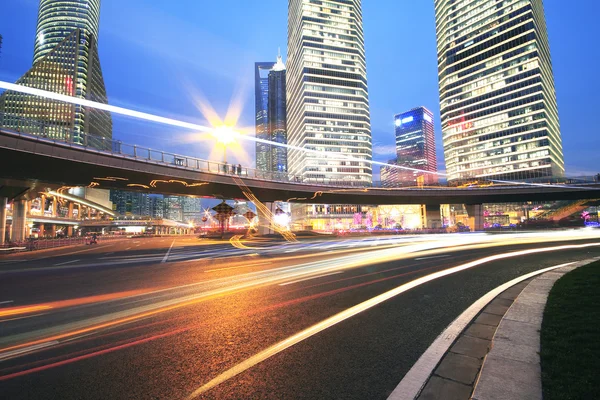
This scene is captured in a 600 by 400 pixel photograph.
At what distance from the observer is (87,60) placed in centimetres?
16888

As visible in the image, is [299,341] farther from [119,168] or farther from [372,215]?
[372,215]

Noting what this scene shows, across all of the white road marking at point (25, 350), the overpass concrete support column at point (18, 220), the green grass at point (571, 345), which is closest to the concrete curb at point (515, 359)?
the green grass at point (571, 345)

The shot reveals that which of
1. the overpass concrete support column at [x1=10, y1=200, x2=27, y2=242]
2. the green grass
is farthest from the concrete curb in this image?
the overpass concrete support column at [x1=10, y1=200, x2=27, y2=242]

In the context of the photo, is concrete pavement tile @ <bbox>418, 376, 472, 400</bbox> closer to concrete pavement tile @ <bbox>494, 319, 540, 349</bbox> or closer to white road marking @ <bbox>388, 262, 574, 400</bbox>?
white road marking @ <bbox>388, 262, 574, 400</bbox>

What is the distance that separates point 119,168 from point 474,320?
36065mm

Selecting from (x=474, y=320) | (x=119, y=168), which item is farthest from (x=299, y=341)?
(x=119, y=168)

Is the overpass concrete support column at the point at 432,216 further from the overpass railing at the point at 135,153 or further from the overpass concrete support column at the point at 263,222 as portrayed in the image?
the overpass concrete support column at the point at 263,222

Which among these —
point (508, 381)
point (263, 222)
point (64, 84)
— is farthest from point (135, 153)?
point (64, 84)

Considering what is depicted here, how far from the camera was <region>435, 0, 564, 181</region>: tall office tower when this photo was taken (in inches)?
4729

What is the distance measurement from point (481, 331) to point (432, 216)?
232 ft

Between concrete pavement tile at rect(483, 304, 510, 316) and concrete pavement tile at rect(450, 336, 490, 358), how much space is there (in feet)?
6.18

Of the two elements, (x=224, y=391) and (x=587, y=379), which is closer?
(x=587, y=379)

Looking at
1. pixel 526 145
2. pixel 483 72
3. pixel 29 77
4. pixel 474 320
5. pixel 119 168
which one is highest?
pixel 29 77

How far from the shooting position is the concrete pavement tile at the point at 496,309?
625cm
